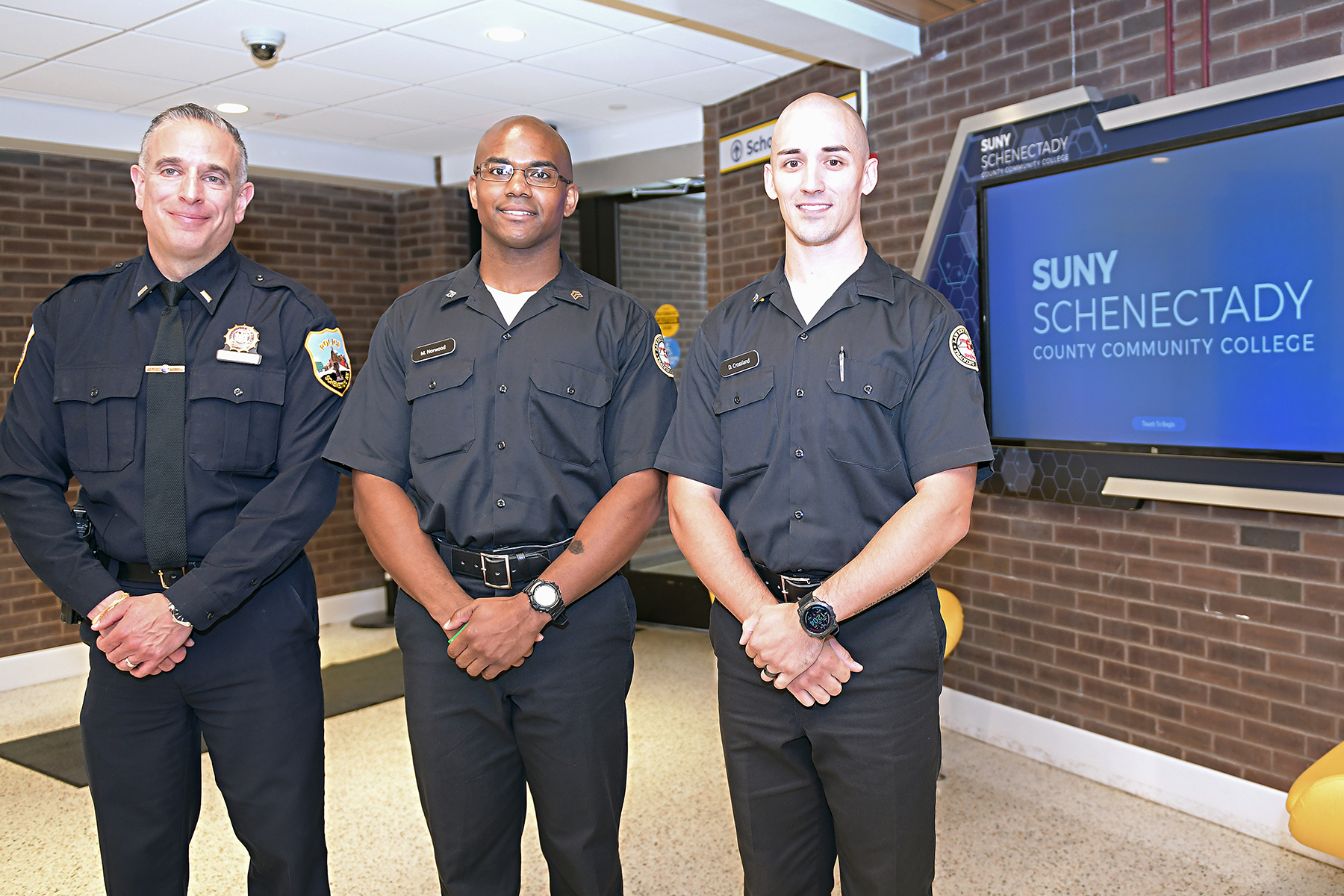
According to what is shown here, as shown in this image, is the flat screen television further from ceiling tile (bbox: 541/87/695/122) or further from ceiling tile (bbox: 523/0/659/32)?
ceiling tile (bbox: 541/87/695/122)

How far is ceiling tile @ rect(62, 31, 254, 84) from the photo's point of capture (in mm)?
4055

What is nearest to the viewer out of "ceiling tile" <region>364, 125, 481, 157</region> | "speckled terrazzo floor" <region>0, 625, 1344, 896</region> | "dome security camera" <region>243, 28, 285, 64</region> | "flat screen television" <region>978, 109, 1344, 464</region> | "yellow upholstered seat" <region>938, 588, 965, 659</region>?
"flat screen television" <region>978, 109, 1344, 464</region>

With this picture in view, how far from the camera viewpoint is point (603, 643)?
2074 mm

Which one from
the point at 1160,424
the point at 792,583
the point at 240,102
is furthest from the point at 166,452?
the point at 240,102

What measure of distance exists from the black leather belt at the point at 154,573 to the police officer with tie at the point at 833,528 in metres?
1.01

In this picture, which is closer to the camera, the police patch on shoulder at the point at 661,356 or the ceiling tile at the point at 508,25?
the police patch on shoulder at the point at 661,356

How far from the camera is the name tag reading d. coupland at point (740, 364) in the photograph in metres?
1.93

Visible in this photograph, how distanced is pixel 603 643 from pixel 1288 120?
2.35 metres

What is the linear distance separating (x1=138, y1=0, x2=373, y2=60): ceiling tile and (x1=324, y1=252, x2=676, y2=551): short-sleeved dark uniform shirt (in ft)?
7.31

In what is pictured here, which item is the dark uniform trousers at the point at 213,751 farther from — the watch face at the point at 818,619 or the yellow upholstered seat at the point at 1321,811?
the yellow upholstered seat at the point at 1321,811

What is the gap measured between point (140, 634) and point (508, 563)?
704 mm

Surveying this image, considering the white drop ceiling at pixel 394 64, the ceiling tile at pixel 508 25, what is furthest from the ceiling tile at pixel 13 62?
the ceiling tile at pixel 508 25

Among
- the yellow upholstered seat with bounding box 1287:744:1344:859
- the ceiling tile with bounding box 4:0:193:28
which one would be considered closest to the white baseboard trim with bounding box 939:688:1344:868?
the yellow upholstered seat with bounding box 1287:744:1344:859

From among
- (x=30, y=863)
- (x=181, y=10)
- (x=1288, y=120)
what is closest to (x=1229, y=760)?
(x=1288, y=120)
